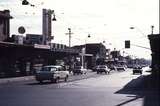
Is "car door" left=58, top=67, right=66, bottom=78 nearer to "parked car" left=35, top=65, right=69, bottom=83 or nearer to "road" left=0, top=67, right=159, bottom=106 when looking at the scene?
"parked car" left=35, top=65, right=69, bottom=83

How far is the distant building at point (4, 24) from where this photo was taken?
69188mm

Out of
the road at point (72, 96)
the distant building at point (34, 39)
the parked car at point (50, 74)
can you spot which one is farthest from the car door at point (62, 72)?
the distant building at point (34, 39)

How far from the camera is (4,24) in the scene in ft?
230

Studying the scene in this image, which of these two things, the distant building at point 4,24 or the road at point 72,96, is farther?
the distant building at point 4,24

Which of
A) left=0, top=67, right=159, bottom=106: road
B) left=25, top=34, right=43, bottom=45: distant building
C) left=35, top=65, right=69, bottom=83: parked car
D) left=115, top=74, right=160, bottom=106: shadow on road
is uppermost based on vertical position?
left=25, top=34, right=43, bottom=45: distant building

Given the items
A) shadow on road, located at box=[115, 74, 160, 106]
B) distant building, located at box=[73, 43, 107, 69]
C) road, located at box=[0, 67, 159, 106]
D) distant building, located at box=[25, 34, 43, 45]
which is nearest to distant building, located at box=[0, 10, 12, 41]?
distant building, located at box=[25, 34, 43, 45]

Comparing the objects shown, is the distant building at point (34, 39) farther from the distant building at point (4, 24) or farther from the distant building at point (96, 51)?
the distant building at point (96, 51)

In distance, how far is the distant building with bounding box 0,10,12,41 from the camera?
69188mm

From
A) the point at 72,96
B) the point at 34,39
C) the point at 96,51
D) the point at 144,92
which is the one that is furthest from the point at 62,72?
the point at 96,51

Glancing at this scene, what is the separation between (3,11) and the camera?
238ft

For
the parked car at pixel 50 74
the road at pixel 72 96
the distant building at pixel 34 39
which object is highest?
the distant building at pixel 34 39

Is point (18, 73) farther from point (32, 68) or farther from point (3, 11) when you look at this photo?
point (3, 11)

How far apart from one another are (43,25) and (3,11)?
10.5 metres

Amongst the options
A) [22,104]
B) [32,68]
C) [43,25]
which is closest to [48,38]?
[43,25]
